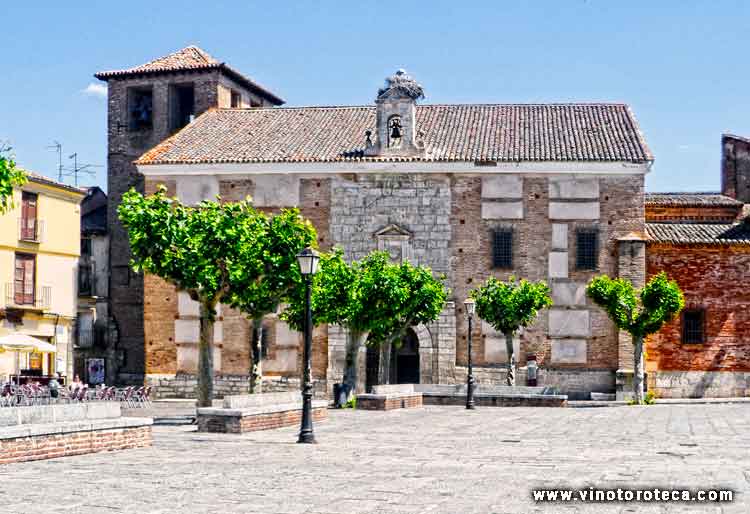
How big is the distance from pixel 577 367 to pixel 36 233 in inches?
803

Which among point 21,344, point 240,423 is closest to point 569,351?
point 21,344

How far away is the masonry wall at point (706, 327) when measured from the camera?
42.6 meters

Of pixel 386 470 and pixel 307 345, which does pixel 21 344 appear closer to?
pixel 307 345

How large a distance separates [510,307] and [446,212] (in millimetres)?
5439

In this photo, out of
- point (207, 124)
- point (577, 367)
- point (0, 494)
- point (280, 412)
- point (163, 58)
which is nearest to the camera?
point (0, 494)

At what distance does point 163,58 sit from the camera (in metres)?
51.1

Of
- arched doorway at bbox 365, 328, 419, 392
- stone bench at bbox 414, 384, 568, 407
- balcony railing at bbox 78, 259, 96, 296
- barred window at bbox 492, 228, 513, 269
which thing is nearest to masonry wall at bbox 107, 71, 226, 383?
balcony railing at bbox 78, 259, 96, 296

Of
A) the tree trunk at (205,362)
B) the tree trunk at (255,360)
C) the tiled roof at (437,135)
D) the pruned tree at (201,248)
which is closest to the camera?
the pruned tree at (201,248)

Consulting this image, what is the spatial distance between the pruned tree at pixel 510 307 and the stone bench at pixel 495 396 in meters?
2.80

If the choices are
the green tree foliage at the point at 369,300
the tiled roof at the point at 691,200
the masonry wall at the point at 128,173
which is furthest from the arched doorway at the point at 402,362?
the tiled roof at the point at 691,200

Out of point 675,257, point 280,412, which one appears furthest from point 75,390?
point 675,257

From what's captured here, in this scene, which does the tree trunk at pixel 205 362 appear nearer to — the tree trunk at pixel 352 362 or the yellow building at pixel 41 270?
the tree trunk at pixel 352 362

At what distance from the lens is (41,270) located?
4359 centimetres

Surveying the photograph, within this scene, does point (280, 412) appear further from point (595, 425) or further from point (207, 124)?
point (207, 124)
